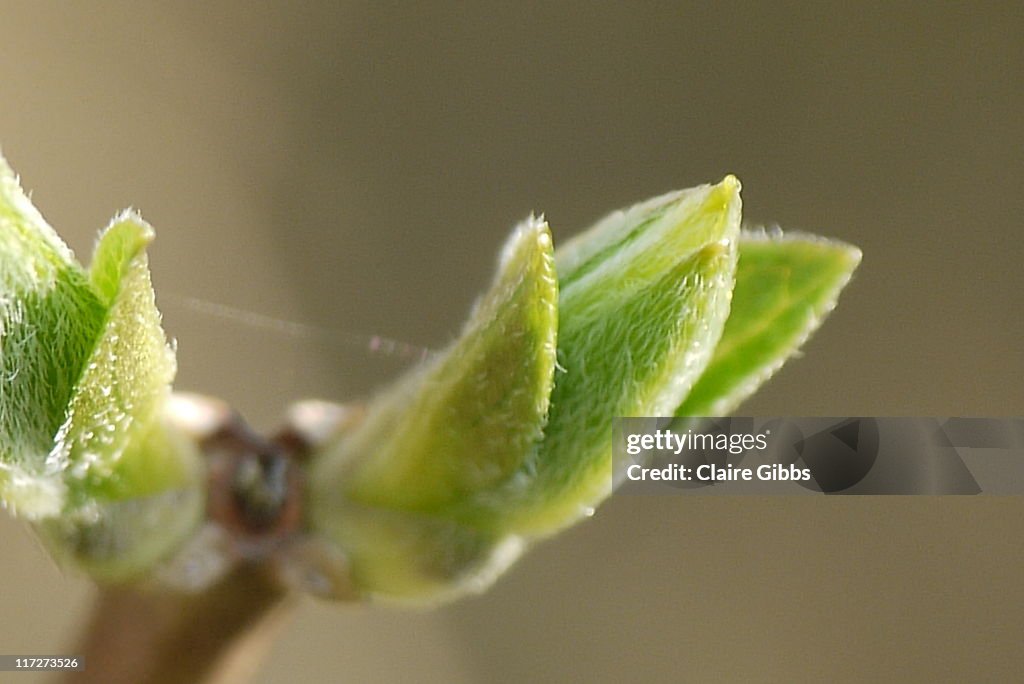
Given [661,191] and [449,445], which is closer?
[449,445]

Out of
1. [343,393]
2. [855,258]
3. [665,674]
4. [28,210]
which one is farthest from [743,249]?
[665,674]

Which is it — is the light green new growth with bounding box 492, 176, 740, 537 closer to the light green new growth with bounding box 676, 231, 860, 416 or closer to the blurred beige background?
the light green new growth with bounding box 676, 231, 860, 416

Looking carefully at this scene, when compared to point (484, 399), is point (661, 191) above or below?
above

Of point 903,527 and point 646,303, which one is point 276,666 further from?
point 646,303

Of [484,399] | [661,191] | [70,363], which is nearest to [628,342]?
[484,399]

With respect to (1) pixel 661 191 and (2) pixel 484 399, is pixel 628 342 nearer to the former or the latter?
(2) pixel 484 399

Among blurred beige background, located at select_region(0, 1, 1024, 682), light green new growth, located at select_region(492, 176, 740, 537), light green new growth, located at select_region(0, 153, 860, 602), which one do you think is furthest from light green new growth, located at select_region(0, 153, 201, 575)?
blurred beige background, located at select_region(0, 1, 1024, 682)

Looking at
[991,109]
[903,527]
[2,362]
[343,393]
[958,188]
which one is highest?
[991,109]
